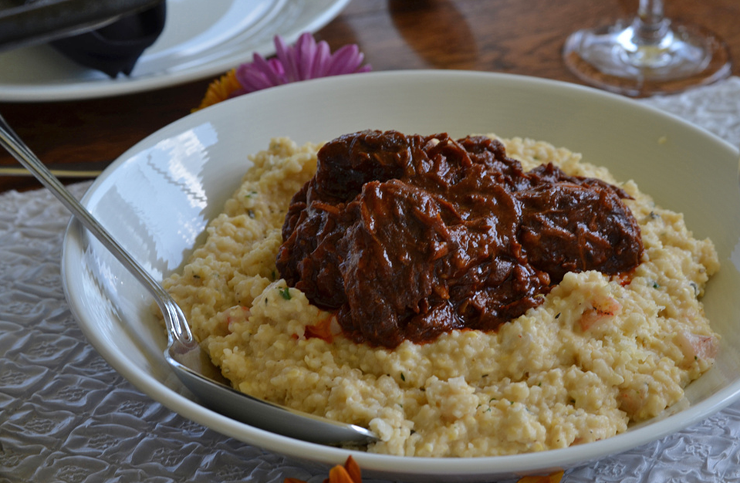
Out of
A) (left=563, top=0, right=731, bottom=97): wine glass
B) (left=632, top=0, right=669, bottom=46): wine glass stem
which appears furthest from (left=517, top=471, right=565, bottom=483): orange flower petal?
(left=632, top=0, right=669, bottom=46): wine glass stem

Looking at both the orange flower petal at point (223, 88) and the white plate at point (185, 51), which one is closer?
the white plate at point (185, 51)

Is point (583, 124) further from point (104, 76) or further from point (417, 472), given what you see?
point (104, 76)

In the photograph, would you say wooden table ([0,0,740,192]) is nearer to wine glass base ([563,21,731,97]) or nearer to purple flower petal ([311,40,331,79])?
wine glass base ([563,21,731,97])

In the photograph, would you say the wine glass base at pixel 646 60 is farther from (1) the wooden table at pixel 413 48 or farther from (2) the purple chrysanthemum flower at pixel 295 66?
(2) the purple chrysanthemum flower at pixel 295 66

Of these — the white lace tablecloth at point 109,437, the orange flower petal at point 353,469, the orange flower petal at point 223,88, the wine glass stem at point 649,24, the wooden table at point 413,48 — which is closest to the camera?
the orange flower petal at point 353,469

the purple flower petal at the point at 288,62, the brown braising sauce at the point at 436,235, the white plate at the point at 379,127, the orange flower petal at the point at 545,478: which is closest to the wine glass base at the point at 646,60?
the white plate at the point at 379,127

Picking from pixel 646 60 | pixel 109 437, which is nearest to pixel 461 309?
pixel 109 437
